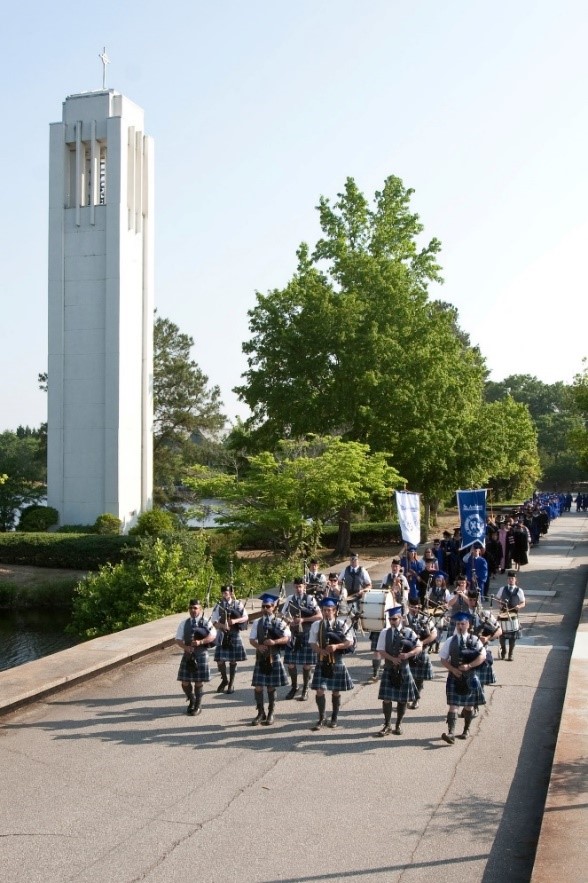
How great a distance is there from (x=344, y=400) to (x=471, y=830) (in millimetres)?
28041

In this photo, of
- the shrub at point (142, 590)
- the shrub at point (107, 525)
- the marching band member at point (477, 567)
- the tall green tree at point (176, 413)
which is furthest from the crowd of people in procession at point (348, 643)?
the tall green tree at point (176, 413)

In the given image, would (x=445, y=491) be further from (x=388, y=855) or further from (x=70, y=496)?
(x=388, y=855)

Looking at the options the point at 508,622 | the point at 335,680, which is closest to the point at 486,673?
the point at 335,680

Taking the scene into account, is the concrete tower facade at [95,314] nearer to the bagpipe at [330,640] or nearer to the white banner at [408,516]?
the white banner at [408,516]

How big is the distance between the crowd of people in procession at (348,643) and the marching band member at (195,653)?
0.01 meters

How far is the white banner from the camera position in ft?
67.6

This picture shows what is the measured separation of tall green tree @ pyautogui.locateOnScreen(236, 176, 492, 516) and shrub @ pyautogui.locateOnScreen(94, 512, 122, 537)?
22.8 ft

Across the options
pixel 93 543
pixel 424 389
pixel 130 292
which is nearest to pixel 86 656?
pixel 93 543

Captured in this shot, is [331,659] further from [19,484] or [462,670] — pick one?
[19,484]

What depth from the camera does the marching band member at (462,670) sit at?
12.2 m

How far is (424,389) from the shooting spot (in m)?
37.8

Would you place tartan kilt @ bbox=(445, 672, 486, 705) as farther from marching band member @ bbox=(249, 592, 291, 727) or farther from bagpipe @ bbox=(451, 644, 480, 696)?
marching band member @ bbox=(249, 592, 291, 727)

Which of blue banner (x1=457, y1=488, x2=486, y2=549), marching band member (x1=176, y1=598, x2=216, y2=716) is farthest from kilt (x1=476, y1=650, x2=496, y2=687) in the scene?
blue banner (x1=457, y1=488, x2=486, y2=549)

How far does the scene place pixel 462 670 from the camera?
1213cm
